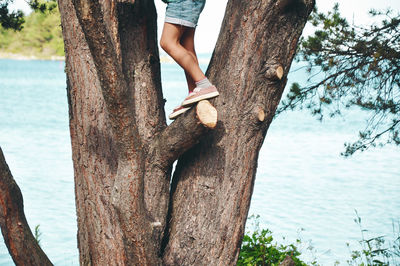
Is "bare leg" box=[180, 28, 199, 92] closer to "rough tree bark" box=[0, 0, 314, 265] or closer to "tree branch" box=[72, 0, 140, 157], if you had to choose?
"rough tree bark" box=[0, 0, 314, 265]

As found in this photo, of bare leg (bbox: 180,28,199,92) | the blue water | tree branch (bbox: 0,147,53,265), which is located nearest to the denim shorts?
bare leg (bbox: 180,28,199,92)

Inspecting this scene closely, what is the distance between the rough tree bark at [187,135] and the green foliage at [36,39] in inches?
2791

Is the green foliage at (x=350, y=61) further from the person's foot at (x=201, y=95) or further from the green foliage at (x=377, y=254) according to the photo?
the person's foot at (x=201, y=95)

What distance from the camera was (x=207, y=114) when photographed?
8.67ft

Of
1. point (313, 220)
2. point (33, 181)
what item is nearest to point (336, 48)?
point (313, 220)

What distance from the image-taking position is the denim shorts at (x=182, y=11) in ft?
9.42

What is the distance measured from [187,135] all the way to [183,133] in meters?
0.03

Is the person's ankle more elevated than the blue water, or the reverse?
the person's ankle

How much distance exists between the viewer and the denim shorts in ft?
9.42

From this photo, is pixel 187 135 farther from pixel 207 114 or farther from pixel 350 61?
pixel 350 61

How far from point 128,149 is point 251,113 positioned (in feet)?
2.37

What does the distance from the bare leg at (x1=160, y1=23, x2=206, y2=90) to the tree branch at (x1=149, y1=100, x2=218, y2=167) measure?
12.2 inches

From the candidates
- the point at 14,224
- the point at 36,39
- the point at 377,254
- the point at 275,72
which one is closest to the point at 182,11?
the point at 275,72

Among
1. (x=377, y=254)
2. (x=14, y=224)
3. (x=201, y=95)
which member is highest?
(x=201, y=95)
